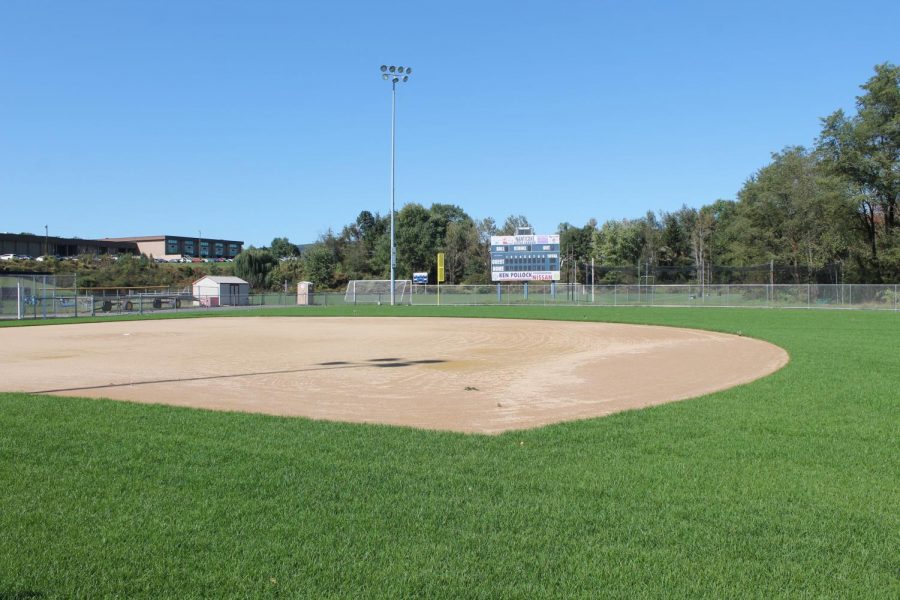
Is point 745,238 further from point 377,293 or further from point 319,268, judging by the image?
point 319,268

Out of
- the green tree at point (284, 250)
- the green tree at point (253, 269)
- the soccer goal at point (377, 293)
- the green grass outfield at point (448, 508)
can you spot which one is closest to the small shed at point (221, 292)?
the soccer goal at point (377, 293)

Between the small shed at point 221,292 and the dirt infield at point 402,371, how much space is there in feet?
113

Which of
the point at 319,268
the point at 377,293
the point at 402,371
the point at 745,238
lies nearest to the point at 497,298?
the point at 377,293

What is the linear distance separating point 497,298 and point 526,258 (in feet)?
17.5

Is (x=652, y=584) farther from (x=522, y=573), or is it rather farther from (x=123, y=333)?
(x=123, y=333)

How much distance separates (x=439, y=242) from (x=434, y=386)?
9428cm

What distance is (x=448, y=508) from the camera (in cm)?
556

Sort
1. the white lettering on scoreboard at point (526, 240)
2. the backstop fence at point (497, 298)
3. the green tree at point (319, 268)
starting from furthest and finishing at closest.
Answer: the green tree at point (319, 268) < the white lettering on scoreboard at point (526, 240) < the backstop fence at point (497, 298)

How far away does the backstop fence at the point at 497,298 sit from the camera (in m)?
43.9

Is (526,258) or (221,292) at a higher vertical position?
(526,258)

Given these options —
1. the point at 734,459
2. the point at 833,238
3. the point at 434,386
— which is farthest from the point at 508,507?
the point at 833,238

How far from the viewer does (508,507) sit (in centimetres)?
559

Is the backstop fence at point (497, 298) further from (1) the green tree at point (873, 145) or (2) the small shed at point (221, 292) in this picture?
(1) the green tree at point (873, 145)

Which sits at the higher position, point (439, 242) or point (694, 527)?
point (439, 242)
